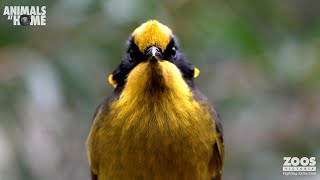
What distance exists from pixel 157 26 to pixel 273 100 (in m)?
0.80

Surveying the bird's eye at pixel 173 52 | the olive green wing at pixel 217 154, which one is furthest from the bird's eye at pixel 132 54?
the olive green wing at pixel 217 154

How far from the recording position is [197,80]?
3035 millimetres

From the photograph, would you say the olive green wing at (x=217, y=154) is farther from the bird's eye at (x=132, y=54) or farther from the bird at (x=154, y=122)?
the bird's eye at (x=132, y=54)

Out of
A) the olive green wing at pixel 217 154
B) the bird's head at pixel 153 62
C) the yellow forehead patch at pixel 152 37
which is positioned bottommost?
the olive green wing at pixel 217 154

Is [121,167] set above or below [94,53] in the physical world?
below

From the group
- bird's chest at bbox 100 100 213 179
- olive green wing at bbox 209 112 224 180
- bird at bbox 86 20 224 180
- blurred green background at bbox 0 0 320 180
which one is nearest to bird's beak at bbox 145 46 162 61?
bird at bbox 86 20 224 180

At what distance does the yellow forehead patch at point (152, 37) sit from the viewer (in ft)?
7.84

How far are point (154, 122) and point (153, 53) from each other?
21cm

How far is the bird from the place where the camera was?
237cm

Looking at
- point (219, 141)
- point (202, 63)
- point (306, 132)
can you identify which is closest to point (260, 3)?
point (202, 63)

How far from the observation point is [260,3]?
3.04 m

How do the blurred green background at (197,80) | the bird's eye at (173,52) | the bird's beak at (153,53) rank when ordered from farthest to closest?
the blurred green background at (197,80) → the bird's eye at (173,52) → the bird's beak at (153,53)

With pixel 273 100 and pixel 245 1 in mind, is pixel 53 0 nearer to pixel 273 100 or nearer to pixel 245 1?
pixel 245 1

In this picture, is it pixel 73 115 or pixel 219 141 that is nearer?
pixel 219 141
